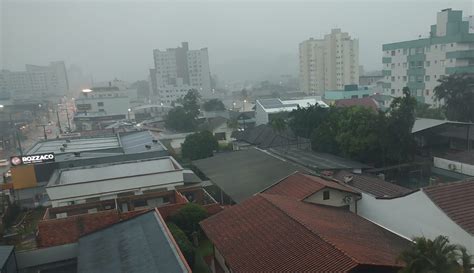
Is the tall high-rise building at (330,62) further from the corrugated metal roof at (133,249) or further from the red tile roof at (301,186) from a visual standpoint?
the corrugated metal roof at (133,249)

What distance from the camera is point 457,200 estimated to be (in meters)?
15.8

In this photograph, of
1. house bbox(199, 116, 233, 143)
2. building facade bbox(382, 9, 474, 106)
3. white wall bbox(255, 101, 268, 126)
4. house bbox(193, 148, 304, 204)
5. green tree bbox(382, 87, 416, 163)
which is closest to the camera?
house bbox(193, 148, 304, 204)

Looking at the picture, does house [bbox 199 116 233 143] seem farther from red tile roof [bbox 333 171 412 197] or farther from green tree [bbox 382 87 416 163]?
red tile roof [bbox 333 171 412 197]

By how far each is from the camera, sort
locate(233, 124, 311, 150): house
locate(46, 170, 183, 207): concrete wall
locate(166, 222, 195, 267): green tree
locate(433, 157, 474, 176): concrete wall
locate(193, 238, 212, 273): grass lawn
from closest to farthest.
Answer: locate(166, 222, 195, 267): green tree
locate(193, 238, 212, 273): grass lawn
locate(46, 170, 183, 207): concrete wall
locate(433, 157, 474, 176): concrete wall
locate(233, 124, 311, 150): house

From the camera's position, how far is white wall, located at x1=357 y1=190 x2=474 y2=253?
14727 millimetres

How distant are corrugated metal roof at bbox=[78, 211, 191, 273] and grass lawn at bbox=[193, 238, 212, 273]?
2.87 m

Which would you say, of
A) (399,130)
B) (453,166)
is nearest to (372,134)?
(399,130)

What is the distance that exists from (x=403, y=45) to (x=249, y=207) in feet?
178

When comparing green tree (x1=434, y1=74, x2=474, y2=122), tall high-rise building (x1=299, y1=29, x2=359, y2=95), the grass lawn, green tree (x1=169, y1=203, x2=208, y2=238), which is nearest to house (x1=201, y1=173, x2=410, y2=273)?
the grass lawn

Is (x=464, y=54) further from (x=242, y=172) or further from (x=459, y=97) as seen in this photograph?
(x=242, y=172)

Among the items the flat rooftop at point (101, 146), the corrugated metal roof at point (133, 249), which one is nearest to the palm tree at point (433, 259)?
the corrugated metal roof at point (133, 249)

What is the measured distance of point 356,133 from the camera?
100 feet

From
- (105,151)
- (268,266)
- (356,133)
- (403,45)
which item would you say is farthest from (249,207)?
(403,45)

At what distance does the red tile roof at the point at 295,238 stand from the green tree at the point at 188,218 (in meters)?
2.84
